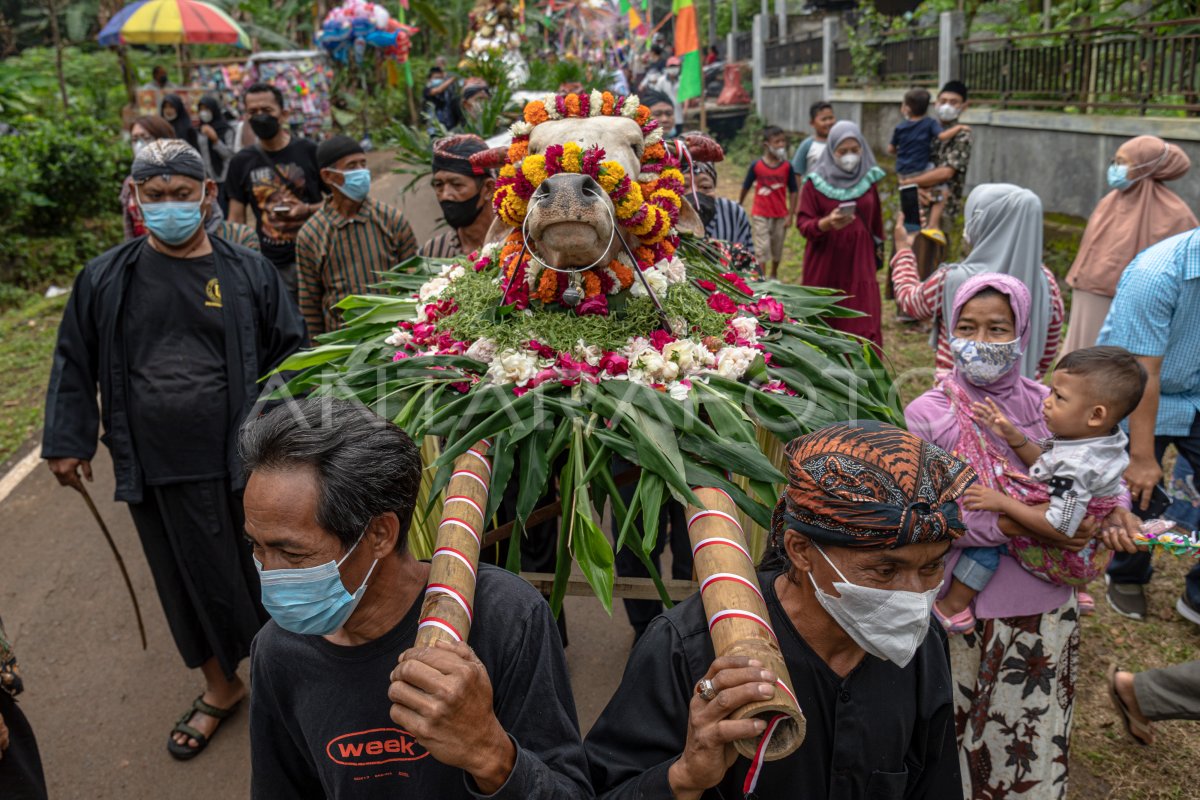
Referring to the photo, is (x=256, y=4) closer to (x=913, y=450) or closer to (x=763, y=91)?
(x=763, y=91)

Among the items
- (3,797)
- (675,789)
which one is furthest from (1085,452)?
(3,797)

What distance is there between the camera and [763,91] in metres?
26.1

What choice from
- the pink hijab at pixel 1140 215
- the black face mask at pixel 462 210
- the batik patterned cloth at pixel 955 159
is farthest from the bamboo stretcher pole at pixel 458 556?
the batik patterned cloth at pixel 955 159

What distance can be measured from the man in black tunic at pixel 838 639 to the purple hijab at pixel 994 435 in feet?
4.11

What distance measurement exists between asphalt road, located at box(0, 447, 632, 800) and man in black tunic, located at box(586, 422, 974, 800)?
2.32 meters

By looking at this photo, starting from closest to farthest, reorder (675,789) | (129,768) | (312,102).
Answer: (675,789), (129,768), (312,102)

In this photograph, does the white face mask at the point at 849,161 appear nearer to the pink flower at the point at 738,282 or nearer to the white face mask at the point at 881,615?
the pink flower at the point at 738,282

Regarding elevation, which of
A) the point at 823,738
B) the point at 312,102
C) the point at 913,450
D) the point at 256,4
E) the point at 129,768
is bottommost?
the point at 129,768

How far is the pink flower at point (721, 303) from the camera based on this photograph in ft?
11.3

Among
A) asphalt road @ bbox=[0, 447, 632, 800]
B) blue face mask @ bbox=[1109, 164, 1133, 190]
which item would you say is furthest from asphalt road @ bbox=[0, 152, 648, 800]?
blue face mask @ bbox=[1109, 164, 1133, 190]

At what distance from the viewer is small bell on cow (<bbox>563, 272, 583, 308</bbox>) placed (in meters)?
3.17

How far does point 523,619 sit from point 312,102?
1901 cm

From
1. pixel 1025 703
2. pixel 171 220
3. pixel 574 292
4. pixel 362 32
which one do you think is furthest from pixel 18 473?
pixel 362 32

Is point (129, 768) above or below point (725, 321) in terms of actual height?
below
